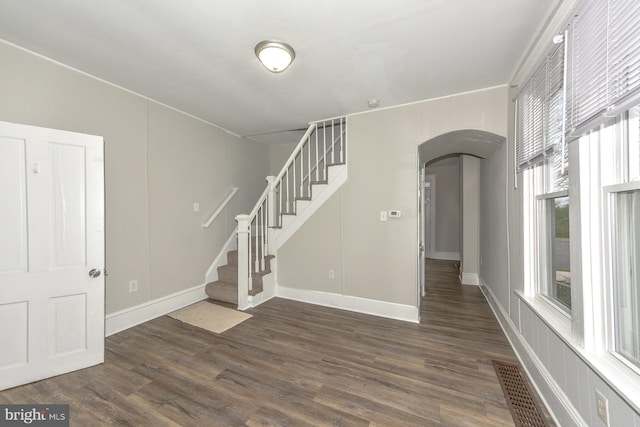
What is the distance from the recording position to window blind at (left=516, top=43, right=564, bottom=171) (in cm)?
156

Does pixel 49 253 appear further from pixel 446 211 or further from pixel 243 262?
pixel 446 211

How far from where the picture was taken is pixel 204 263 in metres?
3.69

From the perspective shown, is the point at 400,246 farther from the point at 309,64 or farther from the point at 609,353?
the point at 309,64

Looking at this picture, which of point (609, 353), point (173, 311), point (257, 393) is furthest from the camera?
point (173, 311)

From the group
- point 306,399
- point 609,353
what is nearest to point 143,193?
point 306,399

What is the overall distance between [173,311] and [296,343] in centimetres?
184

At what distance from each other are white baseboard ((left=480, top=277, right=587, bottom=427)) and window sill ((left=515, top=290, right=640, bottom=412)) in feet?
1.11

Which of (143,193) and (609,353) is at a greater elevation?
(143,193)

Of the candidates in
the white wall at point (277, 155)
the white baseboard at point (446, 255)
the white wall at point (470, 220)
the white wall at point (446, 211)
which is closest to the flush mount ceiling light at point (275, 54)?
the white wall at point (277, 155)

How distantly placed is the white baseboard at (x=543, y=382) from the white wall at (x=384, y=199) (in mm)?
936

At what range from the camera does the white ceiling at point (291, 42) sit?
5.22ft

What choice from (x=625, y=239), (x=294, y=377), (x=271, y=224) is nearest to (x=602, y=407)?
(x=625, y=239)

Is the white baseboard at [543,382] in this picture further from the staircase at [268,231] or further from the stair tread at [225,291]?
the stair tread at [225,291]

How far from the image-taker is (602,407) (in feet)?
3.83
